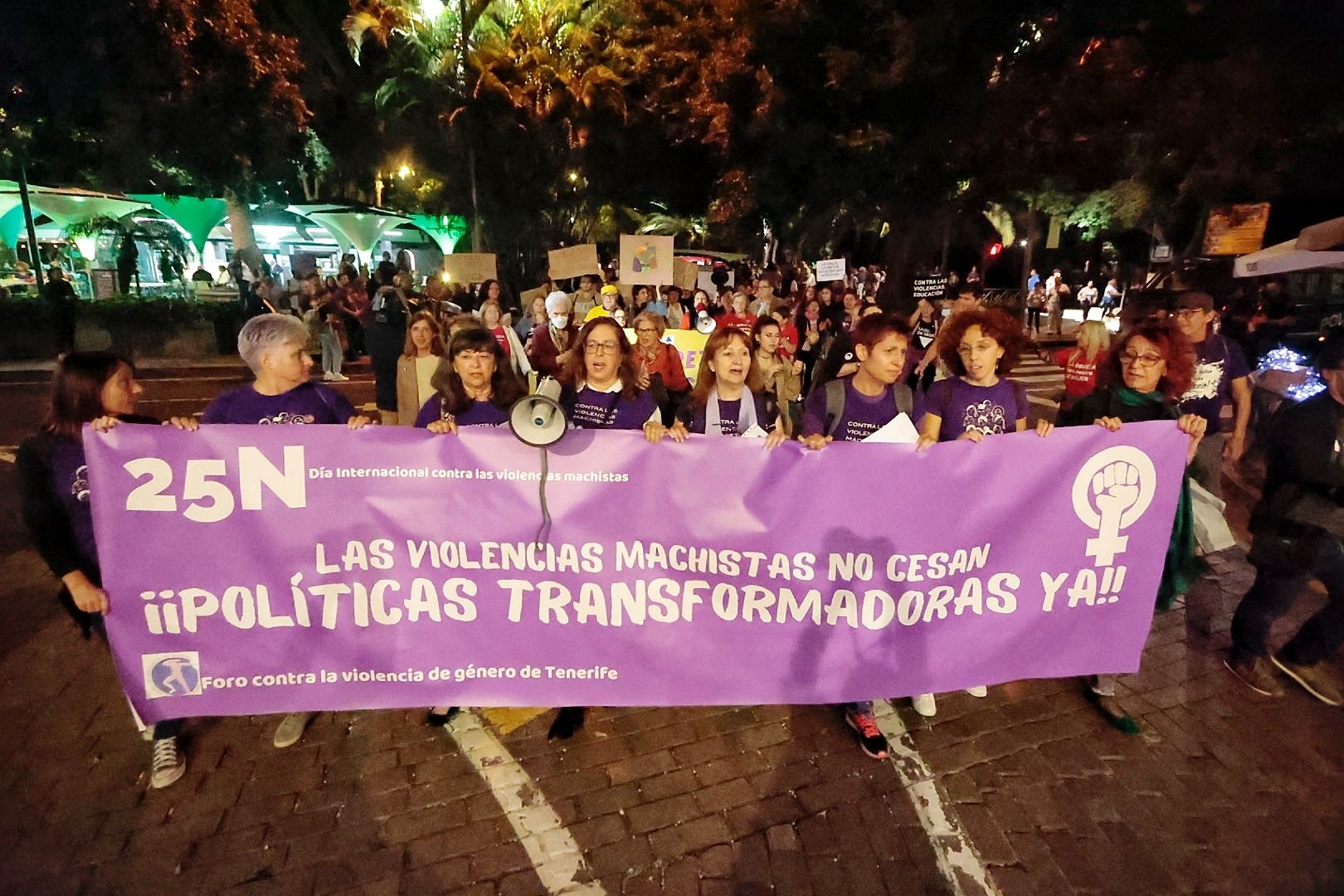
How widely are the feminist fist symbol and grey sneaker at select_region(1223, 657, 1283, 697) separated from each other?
1.31m

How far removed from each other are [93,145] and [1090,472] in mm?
18271

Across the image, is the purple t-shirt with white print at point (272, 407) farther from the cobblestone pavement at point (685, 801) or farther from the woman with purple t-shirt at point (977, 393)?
the woman with purple t-shirt at point (977, 393)

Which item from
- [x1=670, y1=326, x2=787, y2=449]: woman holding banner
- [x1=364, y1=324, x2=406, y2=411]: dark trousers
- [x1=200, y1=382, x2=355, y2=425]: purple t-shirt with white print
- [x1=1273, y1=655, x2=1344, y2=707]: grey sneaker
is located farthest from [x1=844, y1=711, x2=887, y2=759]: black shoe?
[x1=364, y1=324, x2=406, y2=411]: dark trousers

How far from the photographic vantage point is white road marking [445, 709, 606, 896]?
270 cm

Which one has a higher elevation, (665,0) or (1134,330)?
(665,0)

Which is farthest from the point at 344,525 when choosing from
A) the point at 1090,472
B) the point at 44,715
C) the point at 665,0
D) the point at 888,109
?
the point at 665,0

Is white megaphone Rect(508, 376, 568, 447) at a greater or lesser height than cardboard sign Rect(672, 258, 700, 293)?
lesser

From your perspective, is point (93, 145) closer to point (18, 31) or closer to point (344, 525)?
point (18, 31)

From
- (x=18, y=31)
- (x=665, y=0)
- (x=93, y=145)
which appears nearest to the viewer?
(x=18, y=31)

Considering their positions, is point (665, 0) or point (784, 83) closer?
point (784, 83)

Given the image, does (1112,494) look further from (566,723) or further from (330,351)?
(330,351)

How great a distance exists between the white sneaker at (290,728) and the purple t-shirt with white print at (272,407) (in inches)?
49.8

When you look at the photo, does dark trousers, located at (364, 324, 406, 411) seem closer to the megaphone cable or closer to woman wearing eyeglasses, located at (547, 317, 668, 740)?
woman wearing eyeglasses, located at (547, 317, 668, 740)

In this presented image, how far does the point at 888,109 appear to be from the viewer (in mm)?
16172
